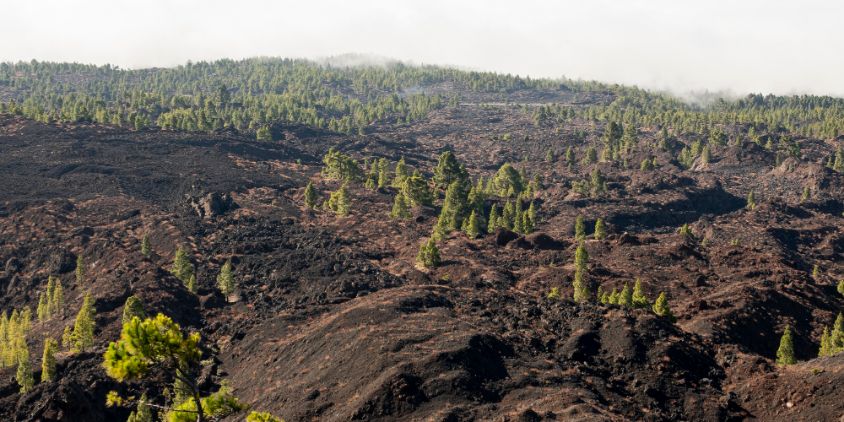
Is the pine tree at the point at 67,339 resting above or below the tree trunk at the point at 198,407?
below

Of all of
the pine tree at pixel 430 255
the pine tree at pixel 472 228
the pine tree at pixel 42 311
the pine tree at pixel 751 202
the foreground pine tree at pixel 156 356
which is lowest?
the pine tree at pixel 42 311

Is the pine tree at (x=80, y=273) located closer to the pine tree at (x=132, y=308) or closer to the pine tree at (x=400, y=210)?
the pine tree at (x=132, y=308)

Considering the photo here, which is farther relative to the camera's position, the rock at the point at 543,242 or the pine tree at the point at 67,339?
the rock at the point at 543,242

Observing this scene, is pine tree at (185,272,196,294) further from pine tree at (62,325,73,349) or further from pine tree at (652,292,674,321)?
pine tree at (652,292,674,321)

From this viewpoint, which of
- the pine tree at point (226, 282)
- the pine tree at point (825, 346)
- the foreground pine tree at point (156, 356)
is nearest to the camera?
the foreground pine tree at point (156, 356)

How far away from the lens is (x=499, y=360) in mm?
62344

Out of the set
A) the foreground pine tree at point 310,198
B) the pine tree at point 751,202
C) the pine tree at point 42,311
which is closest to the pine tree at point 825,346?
the foreground pine tree at point 310,198

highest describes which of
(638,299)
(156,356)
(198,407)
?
(156,356)

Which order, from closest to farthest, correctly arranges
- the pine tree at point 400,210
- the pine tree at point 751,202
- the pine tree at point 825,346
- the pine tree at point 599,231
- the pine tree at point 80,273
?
the pine tree at point 825,346 → the pine tree at point 80,273 → the pine tree at point 599,231 → the pine tree at point 400,210 → the pine tree at point 751,202

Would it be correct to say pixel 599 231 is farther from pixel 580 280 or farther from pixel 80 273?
pixel 80 273

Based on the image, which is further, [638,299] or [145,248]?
[145,248]

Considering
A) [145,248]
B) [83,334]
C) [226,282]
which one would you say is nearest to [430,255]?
[226,282]

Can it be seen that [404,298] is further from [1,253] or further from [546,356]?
[1,253]

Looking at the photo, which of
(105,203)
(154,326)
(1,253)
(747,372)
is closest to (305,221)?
(105,203)
